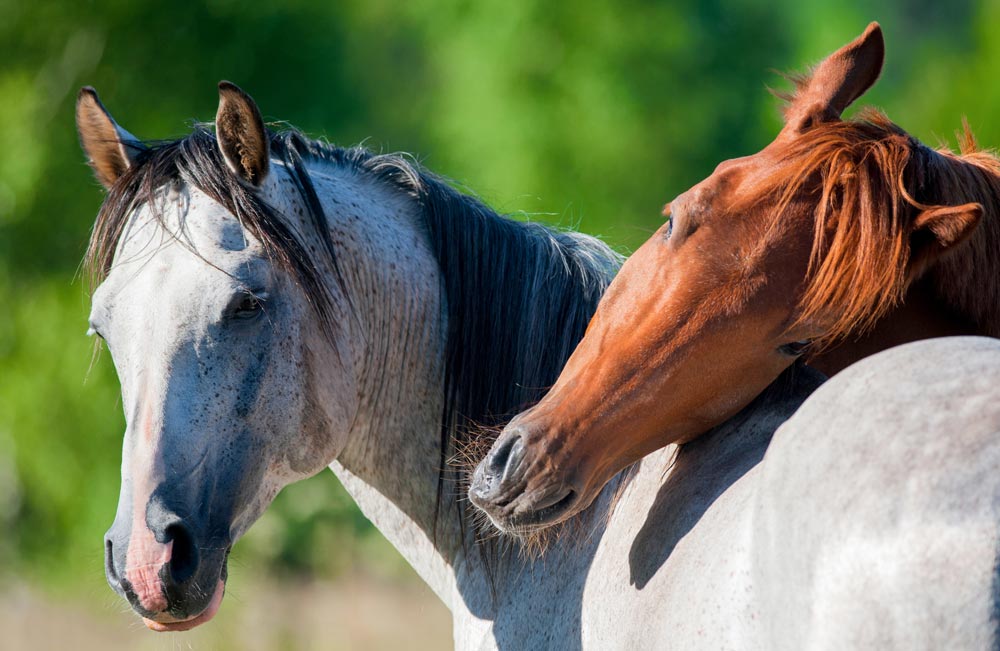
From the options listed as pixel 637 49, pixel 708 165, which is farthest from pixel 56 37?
pixel 708 165

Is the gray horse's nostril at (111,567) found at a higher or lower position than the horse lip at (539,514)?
lower

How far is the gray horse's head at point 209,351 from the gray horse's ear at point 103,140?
0.14m

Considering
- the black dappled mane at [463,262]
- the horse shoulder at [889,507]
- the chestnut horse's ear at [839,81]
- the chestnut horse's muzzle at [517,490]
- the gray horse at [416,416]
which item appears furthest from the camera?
the black dappled mane at [463,262]

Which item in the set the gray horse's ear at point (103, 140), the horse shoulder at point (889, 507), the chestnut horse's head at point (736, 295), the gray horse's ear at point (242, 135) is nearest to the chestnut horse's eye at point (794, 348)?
the chestnut horse's head at point (736, 295)

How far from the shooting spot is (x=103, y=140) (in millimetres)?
2768

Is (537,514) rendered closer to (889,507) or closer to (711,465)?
(711,465)

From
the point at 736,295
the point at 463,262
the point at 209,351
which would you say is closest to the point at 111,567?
the point at 209,351

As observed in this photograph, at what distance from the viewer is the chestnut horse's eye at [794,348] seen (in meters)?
1.92

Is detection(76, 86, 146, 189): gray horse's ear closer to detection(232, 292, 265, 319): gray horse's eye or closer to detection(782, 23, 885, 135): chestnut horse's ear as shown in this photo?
detection(232, 292, 265, 319): gray horse's eye

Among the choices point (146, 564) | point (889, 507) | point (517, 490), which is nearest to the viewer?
point (889, 507)

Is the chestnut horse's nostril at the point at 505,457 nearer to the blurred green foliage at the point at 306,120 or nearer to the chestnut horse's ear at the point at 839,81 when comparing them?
the chestnut horse's ear at the point at 839,81

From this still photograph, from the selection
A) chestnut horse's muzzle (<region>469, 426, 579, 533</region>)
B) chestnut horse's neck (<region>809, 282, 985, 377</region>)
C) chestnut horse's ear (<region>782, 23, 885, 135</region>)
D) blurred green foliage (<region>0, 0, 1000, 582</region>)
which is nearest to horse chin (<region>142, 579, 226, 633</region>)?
chestnut horse's muzzle (<region>469, 426, 579, 533</region>)

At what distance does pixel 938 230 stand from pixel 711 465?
63 cm

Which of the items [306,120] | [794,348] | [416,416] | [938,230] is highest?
[938,230]
